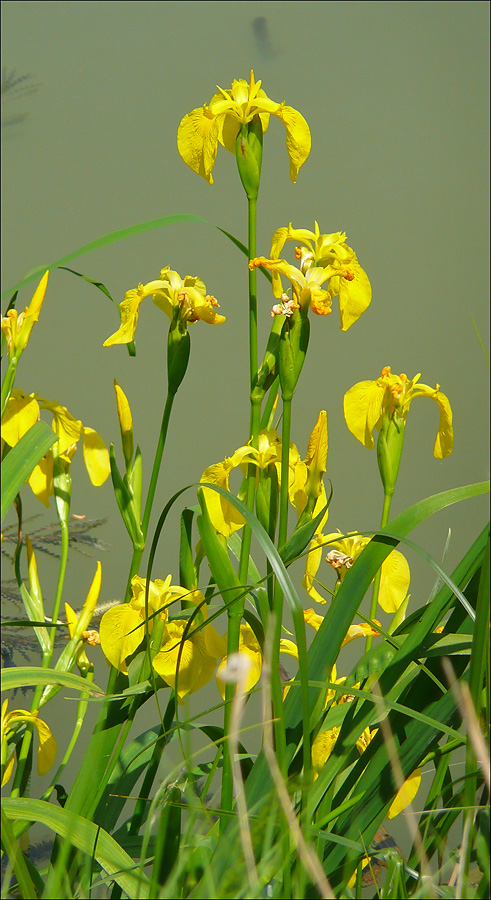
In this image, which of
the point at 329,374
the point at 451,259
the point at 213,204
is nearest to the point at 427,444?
the point at 329,374

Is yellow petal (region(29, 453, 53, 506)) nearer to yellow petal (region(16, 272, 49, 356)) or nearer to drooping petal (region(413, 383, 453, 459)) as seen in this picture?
yellow petal (region(16, 272, 49, 356))

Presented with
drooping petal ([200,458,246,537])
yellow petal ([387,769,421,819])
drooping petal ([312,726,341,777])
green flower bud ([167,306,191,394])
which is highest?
green flower bud ([167,306,191,394])

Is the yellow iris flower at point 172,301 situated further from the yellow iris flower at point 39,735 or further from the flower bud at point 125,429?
the yellow iris flower at point 39,735

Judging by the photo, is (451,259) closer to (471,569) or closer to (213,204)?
(213,204)

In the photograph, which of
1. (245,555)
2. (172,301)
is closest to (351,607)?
(245,555)

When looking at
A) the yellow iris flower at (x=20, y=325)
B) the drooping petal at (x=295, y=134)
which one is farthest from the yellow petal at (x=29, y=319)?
the drooping petal at (x=295, y=134)

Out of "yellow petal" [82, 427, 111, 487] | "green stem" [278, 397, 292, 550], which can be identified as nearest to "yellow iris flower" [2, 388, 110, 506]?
"yellow petal" [82, 427, 111, 487]

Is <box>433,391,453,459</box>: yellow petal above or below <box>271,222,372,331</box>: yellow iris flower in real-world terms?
below
